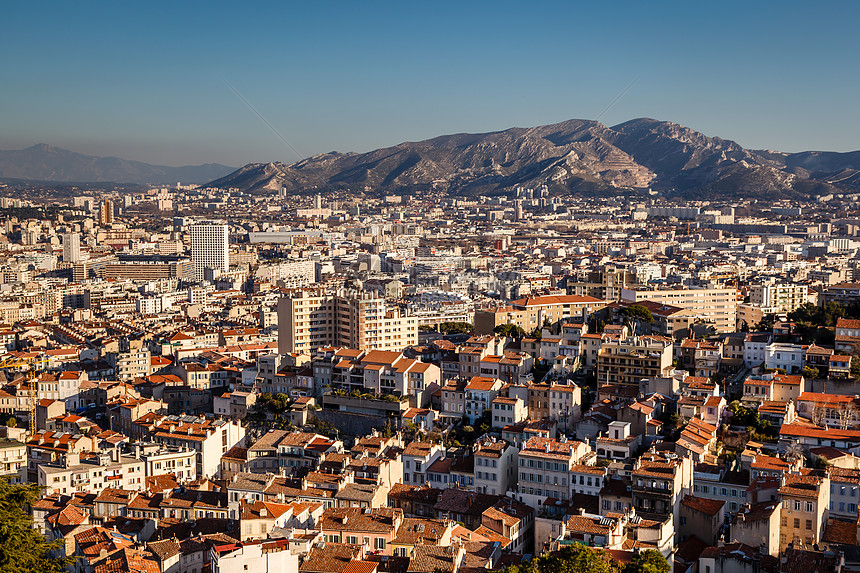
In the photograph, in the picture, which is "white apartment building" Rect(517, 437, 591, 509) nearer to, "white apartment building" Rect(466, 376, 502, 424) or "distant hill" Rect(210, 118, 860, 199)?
"white apartment building" Rect(466, 376, 502, 424)

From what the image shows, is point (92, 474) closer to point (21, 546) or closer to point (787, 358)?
point (21, 546)

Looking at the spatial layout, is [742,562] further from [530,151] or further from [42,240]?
[530,151]

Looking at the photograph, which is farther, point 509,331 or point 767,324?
point 509,331

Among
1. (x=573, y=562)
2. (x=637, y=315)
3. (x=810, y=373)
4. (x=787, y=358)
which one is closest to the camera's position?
(x=573, y=562)

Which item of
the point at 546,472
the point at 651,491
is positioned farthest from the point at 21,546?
the point at 651,491

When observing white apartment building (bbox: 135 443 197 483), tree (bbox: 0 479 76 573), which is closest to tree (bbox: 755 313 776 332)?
white apartment building (bbox: 135 443 197 483)

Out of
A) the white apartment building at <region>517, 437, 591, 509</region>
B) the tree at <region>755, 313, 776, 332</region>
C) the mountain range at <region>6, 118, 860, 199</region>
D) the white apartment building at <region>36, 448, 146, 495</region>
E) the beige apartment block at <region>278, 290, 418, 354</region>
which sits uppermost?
the mountain range at <region>6, 118, 860, 199</region>

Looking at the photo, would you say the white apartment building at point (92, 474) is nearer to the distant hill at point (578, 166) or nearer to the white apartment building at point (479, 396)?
the white apartment building at point (479, 396)
